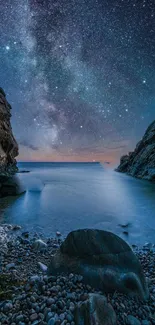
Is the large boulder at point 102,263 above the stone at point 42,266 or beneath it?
above

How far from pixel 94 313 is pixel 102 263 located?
1094 millimetres

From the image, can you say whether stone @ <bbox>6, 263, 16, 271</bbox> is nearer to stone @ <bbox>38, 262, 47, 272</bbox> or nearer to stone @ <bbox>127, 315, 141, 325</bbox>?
stone @ <bbox>38, 262, 47, 272</bbox>

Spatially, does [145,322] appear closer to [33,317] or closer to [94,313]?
[94,313]

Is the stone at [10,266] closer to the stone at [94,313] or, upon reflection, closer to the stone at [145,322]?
the stone at [94,313]

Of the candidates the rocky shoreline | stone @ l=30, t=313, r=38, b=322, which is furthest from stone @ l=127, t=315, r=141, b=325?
stone @ l=30, t=313, r=38, b=322

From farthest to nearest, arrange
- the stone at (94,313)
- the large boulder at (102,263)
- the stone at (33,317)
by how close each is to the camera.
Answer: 1. the large boulder at (102,263)
2. the stone at (33,317)
3. the stone at (94,313)

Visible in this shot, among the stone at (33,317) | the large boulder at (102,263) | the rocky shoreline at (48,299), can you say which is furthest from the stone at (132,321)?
the stone at (33,317)

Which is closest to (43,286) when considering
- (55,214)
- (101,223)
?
(101,223)

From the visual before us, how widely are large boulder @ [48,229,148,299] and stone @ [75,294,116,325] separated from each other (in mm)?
647

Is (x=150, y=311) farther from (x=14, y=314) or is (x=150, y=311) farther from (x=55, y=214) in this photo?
(x=55, y=214)

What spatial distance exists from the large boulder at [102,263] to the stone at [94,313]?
2.12ft

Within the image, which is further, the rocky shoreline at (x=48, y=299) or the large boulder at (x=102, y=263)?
the large boulder at (x=102, y=263)

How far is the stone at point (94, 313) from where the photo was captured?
196 cm

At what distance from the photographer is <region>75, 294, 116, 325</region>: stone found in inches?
77.1
